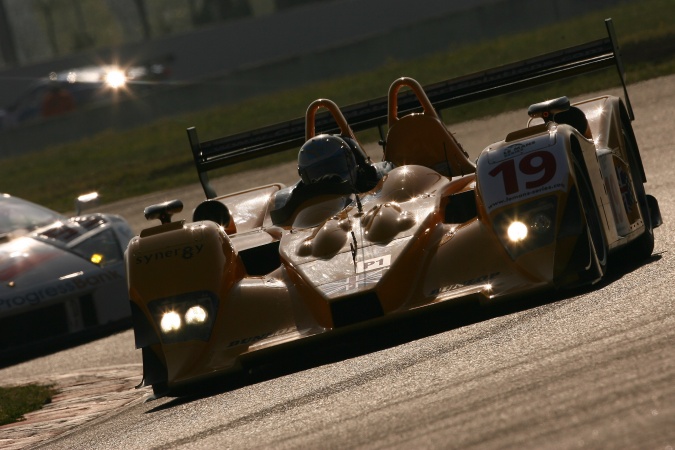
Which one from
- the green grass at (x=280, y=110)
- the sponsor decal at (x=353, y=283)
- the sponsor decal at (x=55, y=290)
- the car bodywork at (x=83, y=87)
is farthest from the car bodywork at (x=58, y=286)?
the car bodywork at (x=83, y=87)

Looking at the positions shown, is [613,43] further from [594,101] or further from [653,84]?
[653,84]

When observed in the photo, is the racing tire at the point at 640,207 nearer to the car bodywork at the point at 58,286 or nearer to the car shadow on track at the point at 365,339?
the car shadow on track at the point at 365,339

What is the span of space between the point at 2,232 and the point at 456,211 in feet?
20.3

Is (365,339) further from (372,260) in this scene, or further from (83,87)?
(83,87)

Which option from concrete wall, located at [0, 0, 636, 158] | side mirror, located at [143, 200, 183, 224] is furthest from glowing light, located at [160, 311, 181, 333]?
concrete wall, located at [0, 0, 636, 158]

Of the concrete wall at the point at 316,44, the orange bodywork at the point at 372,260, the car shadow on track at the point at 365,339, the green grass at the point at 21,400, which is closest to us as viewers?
the car shadow on track at the point at 365,339

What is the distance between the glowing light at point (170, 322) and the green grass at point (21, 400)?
1.42 meters

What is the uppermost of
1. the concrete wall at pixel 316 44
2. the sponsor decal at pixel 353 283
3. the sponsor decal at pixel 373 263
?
the concrete wall at pixel 316 44

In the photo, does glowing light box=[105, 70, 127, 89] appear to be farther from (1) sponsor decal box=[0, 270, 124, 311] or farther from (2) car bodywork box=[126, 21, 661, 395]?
(2) car bodywork box=[126, 21, 661, 395]

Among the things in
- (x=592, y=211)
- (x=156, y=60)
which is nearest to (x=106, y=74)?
(x=156, y=60)

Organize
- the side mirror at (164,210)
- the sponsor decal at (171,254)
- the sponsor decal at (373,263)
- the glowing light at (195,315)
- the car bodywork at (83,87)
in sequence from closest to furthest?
1. the sponsor decal at (373,263)
2. the glowing light at (195,315)
3. the sponsor decal at (171,254)
4. the side mirror at (164,210)
5. the car bodywork at (83,87)

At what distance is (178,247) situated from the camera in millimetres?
8492

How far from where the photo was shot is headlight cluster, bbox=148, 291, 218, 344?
804 centimetres

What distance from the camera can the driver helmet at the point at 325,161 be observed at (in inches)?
374
